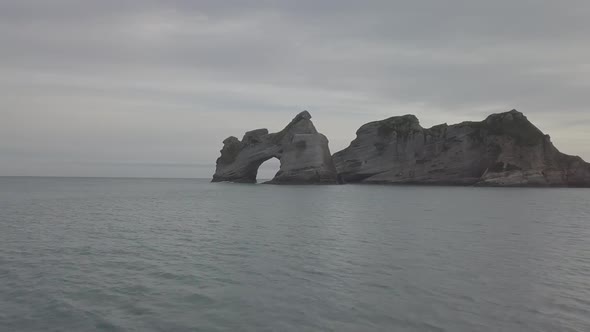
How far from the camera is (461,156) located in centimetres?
9500

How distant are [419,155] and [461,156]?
9442 mm

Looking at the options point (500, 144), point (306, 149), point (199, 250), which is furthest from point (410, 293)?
point (500, 144)

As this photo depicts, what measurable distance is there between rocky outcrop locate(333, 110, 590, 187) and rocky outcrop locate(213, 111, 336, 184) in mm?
13130

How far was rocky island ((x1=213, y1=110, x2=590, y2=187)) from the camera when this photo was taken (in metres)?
89.7

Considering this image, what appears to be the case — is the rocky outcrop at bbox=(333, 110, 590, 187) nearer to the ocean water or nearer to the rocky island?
the rocky island

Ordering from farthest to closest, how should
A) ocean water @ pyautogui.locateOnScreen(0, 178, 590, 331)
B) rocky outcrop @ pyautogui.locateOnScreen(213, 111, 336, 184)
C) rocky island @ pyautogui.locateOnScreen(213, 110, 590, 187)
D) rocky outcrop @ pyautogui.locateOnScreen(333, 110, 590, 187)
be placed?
rocky outcrop @ pyautogui.locateOnScreen(213, 111, 336, 184) → rocky island @ pyautogui.locateOnScreen(213, 110, 590, 187) → rocky outcrop @ pyautogui.locateOnScreen(333, 110, 590, 187) → ocean water @ pyautogui.locateOnScreen(0, 178, 590, 331)

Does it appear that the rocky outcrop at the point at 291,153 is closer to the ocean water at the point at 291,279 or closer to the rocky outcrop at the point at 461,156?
the rocky outcrop at the point at 461,156

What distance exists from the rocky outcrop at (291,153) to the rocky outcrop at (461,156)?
13.1 meters

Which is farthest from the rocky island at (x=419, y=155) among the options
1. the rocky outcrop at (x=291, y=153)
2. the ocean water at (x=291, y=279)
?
the ocean water at (x=291, y=279)

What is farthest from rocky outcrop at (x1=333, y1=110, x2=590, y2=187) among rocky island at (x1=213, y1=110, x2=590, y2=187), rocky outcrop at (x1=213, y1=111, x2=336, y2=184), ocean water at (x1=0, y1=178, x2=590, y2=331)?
ocean water at (x1=0, y1=178, x2=590, y2=331)

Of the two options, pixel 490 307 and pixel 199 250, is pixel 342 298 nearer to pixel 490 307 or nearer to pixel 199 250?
pixel 490 307

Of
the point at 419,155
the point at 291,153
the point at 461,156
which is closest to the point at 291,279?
the point at 291,153

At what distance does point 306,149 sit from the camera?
90438 mm

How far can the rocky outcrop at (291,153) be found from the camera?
90.7 m
